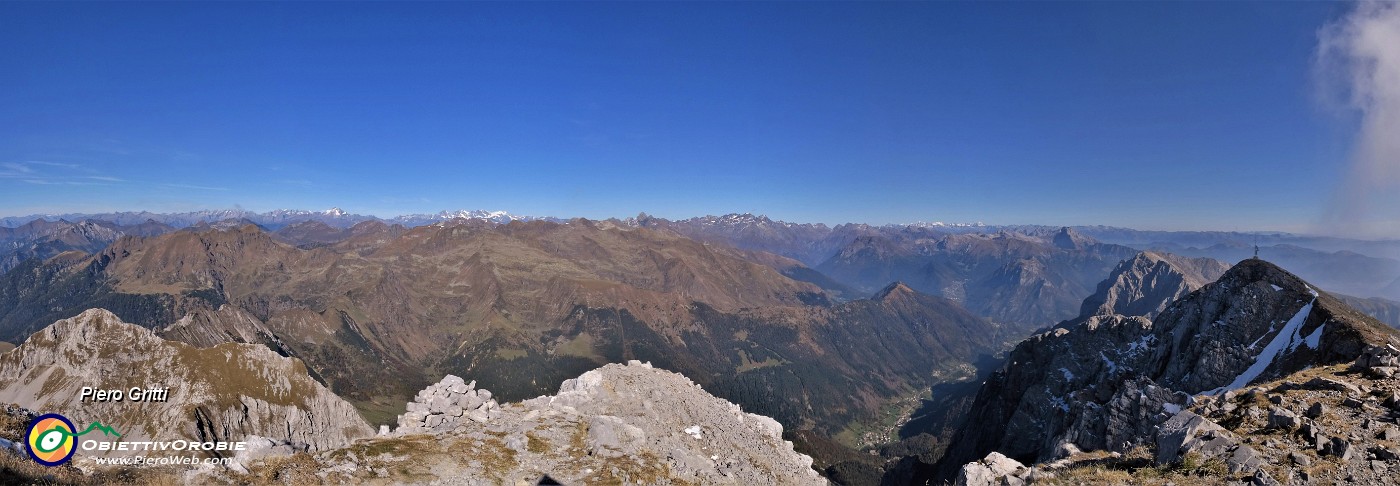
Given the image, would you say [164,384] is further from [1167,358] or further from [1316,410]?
[1167,358]

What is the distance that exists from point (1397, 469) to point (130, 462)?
51479 mm

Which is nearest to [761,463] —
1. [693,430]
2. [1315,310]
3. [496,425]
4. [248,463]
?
[693,430]

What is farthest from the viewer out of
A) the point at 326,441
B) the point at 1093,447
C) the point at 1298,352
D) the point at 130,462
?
the point at 326,441

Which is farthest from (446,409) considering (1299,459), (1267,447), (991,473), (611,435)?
(1299,459)

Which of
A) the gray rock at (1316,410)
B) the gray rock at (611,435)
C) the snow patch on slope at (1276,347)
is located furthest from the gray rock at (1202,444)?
the snow patch on slope at (1276,347)

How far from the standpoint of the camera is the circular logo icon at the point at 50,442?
19219 millimetres

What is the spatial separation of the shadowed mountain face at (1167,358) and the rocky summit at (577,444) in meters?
27.1

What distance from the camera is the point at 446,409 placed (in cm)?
4606

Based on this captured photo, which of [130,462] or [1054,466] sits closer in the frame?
[130,462]

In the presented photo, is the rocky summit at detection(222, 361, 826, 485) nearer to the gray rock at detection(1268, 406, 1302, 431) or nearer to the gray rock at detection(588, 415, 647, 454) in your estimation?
the gray rock at detection(588, 415, 647, 454)

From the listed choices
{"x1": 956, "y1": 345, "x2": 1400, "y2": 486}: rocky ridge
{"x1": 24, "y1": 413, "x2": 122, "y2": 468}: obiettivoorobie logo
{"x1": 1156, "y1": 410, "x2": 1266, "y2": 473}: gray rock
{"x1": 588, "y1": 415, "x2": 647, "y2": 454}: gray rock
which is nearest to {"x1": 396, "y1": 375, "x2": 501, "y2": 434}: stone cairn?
{"x1": 588, "y1": 415, "x2": 647, "y2": 454}: gray rock

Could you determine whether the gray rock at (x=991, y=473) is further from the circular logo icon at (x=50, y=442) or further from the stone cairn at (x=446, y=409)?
the circular logo icon at (x=50, y=442)

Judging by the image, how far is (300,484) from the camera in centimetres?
2511

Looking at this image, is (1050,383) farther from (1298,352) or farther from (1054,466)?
(1054,466)
